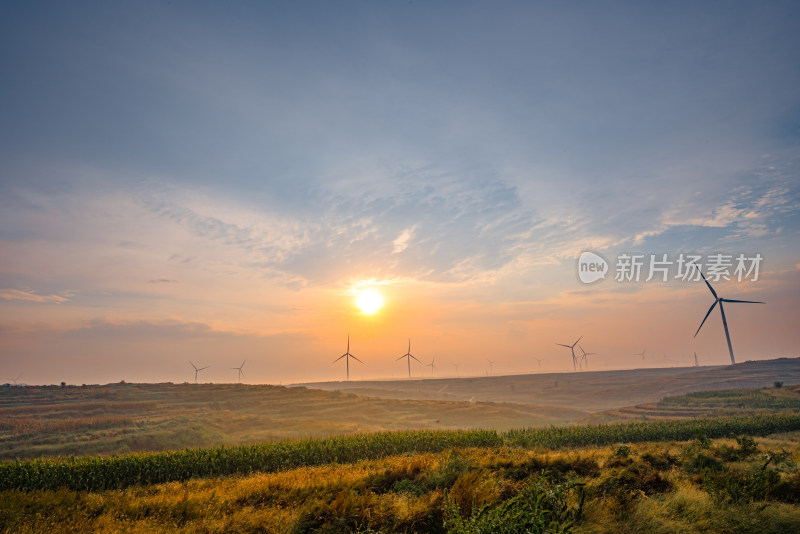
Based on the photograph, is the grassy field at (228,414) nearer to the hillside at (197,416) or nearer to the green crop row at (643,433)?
the hillside at (197,416)

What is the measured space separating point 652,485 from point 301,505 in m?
12.9

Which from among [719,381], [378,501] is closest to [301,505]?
[378,501]

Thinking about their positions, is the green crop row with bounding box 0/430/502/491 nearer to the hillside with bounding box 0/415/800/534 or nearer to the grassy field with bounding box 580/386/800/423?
the hillside with bounding box 0/415/800/534

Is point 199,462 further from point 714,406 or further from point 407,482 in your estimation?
point 714,406

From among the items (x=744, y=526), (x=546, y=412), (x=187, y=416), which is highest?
(x=744, y=526)

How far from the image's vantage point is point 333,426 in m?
69.9

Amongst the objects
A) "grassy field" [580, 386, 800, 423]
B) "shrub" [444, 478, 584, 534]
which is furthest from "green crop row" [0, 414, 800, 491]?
"grassy field" [580, 386, 800, 423]

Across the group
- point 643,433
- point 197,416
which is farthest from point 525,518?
point 197,416

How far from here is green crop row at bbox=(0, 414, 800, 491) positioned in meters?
21.7

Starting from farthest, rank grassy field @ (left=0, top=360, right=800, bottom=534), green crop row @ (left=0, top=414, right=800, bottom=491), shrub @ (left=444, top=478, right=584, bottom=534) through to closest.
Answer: green crop row @ (left=0, top=414, right=800, bottom=491), grassy field @ (left=0, top=360, right=800, bottom=534), shrub @ (left=444, top=478, right=584, bottom=534)

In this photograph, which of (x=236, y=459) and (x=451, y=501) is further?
(x=236, y=459)

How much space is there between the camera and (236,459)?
26.2 m

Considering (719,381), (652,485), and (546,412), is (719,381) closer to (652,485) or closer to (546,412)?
(546,412)

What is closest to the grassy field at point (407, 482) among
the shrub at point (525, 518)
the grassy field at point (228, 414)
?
the shrub at point (525, 518)
